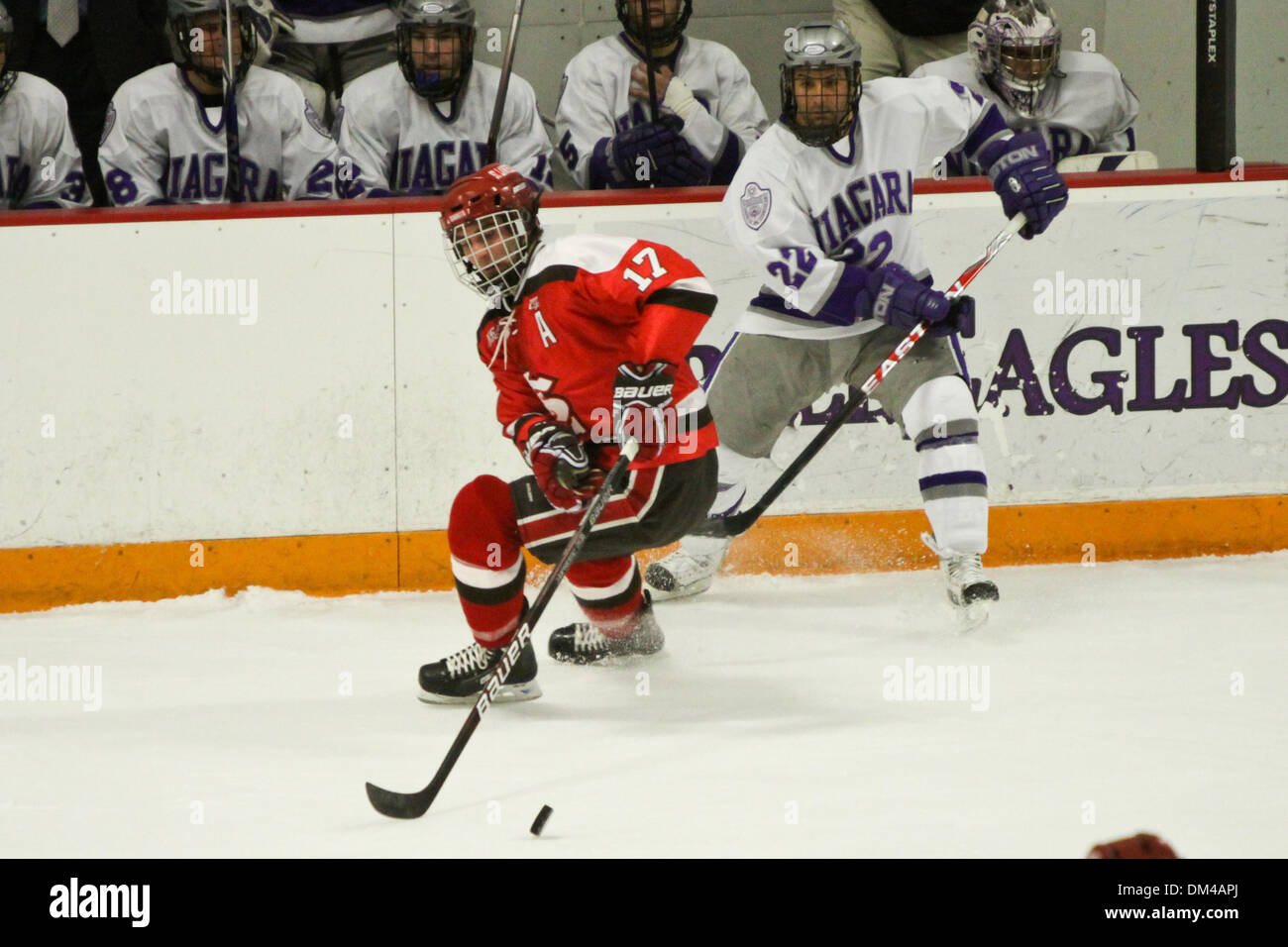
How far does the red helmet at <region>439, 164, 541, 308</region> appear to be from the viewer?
2762mm

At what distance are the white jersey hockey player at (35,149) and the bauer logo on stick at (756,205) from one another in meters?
1.71

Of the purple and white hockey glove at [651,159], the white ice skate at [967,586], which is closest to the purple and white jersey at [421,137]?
the purple and white hockey glove at [651,159]

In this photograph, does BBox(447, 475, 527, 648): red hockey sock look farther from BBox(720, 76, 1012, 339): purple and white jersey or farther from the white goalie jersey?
the white goalie jersey

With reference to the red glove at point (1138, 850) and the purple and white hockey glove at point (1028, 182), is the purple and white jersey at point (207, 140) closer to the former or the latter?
the purple and white hockey glove at point (1028, 182)

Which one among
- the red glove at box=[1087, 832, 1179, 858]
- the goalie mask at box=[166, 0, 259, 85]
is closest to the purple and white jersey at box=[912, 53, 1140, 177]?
the goalie mask at box=[166, 0, 259, 85]

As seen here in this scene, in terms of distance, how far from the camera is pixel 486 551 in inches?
114

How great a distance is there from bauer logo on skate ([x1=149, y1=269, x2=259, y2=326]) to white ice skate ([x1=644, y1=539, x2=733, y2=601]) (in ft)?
3.54

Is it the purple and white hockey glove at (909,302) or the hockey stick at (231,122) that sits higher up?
the hockey stick at (231,122)

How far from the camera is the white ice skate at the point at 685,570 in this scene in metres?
3.78

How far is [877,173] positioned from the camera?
348cm

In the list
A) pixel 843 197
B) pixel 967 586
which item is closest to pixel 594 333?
pixel 843 197

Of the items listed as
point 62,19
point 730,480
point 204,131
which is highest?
point 62,19

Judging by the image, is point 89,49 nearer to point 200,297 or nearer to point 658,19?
point 200,297

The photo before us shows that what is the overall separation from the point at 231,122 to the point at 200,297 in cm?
46
